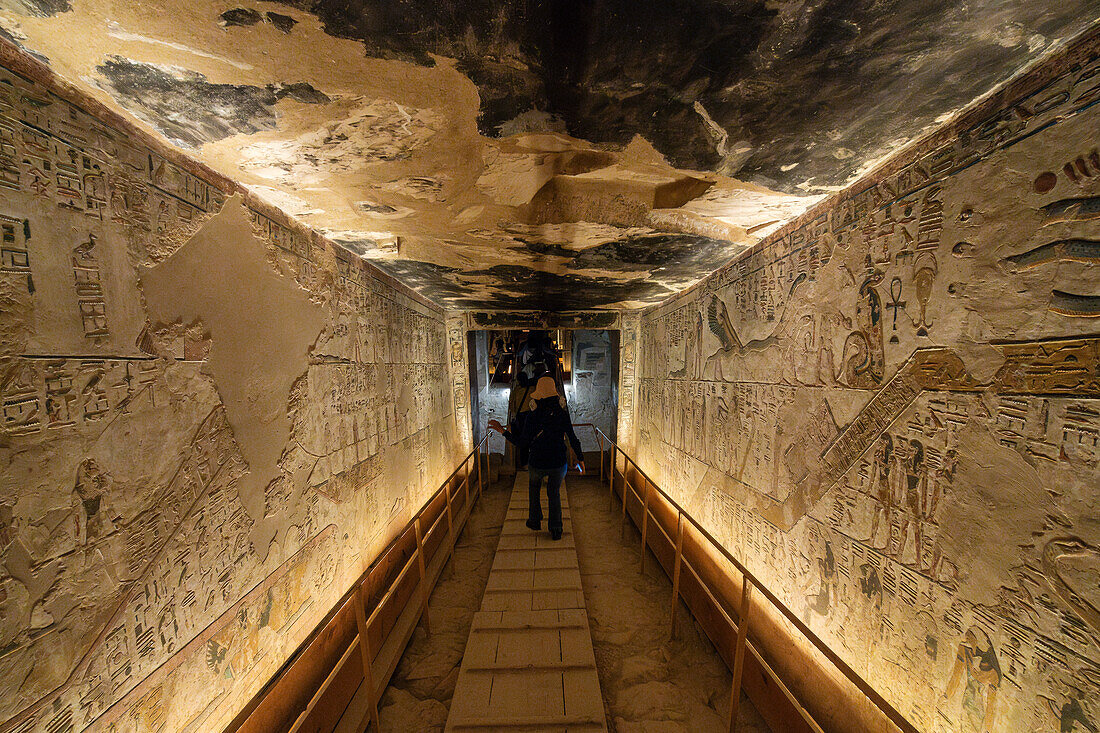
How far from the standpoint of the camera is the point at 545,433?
4703 millimetres

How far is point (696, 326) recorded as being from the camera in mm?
4648

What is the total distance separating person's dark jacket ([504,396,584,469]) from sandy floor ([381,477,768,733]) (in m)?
1.49

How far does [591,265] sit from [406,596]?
12.8 feet

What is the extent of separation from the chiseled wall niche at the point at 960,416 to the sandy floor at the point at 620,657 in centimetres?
105

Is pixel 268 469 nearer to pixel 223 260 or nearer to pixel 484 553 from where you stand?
pixel 223 260

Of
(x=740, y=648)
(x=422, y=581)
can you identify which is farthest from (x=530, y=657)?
(x=740, y=648)

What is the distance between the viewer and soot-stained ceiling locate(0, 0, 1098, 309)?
1.11 metres

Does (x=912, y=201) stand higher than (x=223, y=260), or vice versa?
(x=912, y=201)

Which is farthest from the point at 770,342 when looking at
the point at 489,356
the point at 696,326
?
the point at 489,356

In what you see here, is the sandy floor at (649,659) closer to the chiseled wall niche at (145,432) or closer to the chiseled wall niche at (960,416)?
the chiseled wall niche at (960,416)

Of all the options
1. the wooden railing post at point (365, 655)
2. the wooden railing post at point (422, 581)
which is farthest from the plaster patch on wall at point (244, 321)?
the wooden railing post at point (422, 581)

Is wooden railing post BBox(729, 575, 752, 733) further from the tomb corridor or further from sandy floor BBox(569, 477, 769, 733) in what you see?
sandy floor BBox(569, 477, 769, 733)

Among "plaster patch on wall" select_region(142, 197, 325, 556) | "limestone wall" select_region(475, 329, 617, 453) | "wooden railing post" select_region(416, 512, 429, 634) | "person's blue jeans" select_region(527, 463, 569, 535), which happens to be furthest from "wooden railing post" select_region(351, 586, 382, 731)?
"limestone wall" select_region(475, 329, 617, 453)

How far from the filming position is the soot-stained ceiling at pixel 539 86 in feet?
3.66
